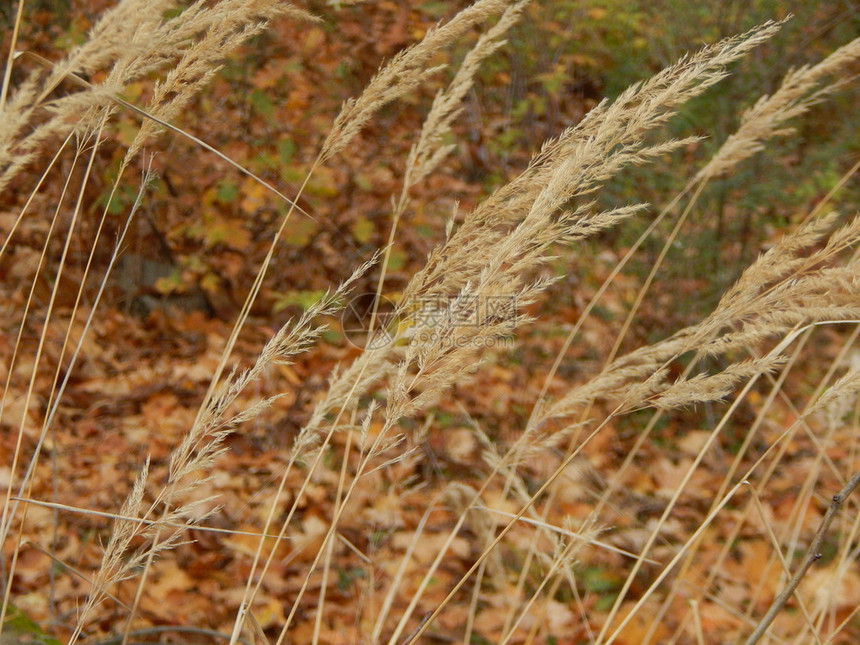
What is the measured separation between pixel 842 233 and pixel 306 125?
3.16 metres

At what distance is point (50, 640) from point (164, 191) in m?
2.50

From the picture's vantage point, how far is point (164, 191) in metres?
3.43

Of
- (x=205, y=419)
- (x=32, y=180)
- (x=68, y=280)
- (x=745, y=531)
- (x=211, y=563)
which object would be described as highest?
(x=32, y=180)

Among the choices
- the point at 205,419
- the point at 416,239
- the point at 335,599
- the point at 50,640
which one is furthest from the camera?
the point at 416,239

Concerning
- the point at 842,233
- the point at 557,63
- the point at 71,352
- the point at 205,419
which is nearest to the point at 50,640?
the point at 205,419

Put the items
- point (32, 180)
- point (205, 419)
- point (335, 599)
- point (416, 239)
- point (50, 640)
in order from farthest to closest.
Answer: point (416, 239), point (32, 180), point (335, 599), point (50, 640), point (205, 419)

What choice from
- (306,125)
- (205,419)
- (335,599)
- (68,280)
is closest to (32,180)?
(68,280)

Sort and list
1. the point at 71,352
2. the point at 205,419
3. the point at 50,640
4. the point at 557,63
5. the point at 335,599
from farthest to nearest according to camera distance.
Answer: the point at 557,63 → the point at 71,352 → the point at 335,599 → the point at 50,640 → the point at 205,419

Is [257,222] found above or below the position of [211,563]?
above

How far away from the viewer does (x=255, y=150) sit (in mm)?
3496

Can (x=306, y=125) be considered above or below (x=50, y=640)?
above

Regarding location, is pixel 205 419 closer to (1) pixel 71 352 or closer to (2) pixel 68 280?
(1) pixel 71 352

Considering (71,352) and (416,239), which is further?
(416,239)

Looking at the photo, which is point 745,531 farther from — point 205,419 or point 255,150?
point 255,150
